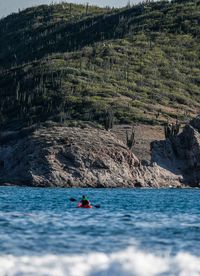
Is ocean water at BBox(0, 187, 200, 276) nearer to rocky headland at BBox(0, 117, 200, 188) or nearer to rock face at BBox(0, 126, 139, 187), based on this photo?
rock face at BBox(0, 126, 139, 187)

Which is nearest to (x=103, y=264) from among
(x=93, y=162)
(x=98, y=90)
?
(x=93, y=162)

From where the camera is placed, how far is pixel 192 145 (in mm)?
122062

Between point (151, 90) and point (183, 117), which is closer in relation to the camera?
point (183, 117)

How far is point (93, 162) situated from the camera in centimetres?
11581

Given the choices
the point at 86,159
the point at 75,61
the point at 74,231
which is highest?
the point at 75,61

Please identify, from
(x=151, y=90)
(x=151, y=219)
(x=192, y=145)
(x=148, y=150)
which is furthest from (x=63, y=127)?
(x=151, y=219)

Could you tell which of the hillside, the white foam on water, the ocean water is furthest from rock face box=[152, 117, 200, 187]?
the white foam on water

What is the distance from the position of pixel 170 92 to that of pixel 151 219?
446ft

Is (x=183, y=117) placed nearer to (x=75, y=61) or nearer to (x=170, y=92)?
(x=170, y=92)

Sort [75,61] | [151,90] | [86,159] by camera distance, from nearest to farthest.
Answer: [86,159]
[151,90]
[75,61]

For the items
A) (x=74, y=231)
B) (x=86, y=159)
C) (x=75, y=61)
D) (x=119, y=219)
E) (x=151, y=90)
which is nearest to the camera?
(x=74, y=231)

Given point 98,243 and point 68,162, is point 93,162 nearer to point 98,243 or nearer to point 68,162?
point 68,162

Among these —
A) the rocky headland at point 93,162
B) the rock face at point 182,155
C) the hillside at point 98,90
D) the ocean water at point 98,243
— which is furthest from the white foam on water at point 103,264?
the hillside at point 98,90

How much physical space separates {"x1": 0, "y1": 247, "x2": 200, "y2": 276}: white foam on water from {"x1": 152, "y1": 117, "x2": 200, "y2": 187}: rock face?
299ft
